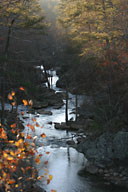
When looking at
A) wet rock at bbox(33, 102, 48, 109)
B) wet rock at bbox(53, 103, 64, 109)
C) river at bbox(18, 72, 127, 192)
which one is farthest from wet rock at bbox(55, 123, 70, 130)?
wet rock at bbox(33, 102, 48, 109)

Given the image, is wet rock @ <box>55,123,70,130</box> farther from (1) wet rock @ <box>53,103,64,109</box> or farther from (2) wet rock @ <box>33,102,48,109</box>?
(2) wet rock @ <box>33,102,48,109</box>

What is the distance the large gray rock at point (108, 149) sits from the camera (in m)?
15.4

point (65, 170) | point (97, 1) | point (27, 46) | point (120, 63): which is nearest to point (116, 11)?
point (97, 1)

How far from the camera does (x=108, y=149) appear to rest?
51.4 ft

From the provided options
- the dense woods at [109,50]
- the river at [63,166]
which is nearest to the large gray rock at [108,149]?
the river at [63,166]

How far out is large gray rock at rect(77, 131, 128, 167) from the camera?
1543cm

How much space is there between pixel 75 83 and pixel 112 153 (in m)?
18.2

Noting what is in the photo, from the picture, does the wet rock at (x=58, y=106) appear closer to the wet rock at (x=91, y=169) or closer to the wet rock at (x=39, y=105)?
the wet rock at (x=39, y=105)

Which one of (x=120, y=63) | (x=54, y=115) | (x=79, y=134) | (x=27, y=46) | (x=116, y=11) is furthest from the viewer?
(x=27, y=46)

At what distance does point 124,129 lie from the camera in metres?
16.0

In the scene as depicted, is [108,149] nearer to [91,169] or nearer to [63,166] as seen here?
[91,169]

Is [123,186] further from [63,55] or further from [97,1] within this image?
[63,55]

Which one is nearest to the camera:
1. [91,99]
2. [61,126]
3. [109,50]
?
[109,50]

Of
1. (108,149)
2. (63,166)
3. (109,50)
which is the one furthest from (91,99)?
(63,166)
